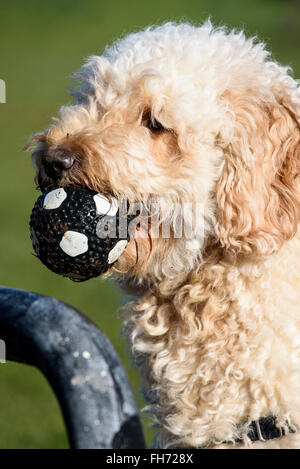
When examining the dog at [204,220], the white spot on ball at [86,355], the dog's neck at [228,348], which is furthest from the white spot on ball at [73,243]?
the white spot on ball at [86,355]

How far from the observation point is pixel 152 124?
2.79 metres

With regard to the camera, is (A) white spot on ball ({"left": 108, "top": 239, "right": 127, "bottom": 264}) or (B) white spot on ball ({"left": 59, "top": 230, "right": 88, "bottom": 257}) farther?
(A) white spot on ball ({"left": 108, "top": 239, "right": 127, "bottom": 264})

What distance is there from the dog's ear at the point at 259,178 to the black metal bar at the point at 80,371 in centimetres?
130

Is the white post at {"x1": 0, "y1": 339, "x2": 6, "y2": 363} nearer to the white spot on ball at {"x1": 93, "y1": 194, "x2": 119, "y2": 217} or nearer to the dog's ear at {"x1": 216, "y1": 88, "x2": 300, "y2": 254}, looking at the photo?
the white spot on ball at {"x1": 93, "y1": 194, "x2": 119, "y2": 217}

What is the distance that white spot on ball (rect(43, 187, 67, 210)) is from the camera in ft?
8.06

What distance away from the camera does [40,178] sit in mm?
2676

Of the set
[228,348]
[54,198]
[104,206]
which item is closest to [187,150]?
[104,206]

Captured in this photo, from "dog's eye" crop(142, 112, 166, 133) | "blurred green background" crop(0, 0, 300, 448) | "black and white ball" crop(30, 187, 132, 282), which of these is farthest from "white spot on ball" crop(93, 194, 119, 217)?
"blurred green background" crop(0, 0, 300, 448)

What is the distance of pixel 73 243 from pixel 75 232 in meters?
0.04

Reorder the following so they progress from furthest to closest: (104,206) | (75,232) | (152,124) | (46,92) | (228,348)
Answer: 1. (46,92)
2. (152,124)
3. (228,348)
4. (104,206)
5. (75,232)

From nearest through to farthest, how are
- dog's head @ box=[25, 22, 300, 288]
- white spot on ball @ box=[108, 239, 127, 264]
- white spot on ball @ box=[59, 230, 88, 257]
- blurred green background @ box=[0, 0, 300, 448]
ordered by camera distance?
white spot on ball @ box=[59, 230, 88, 257]
white spot on ball @ box=[108, 239, 127, 264]
dog's head @ box=[25, 22, 300, 288]
blurred green background @ box=[0, 0, 300, 448]

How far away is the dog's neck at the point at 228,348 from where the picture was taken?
2.62 metres

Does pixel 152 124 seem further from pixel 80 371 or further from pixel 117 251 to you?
pixel 80 371

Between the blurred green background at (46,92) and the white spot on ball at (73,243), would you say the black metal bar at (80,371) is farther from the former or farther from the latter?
the blurred green background at (46,92)
